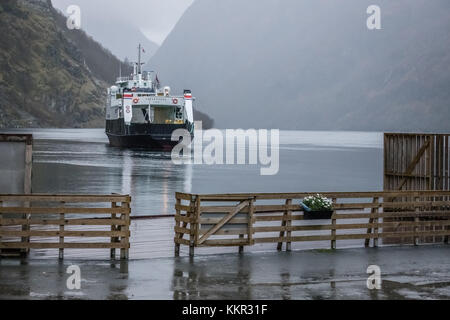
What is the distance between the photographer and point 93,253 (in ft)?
53.4

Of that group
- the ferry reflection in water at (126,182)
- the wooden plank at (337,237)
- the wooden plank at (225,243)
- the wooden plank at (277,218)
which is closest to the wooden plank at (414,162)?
the wooden plank at (337,237)

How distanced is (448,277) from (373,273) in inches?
54.4

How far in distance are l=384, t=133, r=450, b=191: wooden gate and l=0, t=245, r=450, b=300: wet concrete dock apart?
5.33 metres

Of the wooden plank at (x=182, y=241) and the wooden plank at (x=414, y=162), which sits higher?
the wooden plank at (x=414, y=162)

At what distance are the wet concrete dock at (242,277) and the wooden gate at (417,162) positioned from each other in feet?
17.5

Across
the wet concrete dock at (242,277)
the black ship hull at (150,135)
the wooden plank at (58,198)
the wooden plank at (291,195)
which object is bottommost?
the wet concrete dock at (242,277)

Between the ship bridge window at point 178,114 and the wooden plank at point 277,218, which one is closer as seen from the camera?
the wooden plank at point 277,218

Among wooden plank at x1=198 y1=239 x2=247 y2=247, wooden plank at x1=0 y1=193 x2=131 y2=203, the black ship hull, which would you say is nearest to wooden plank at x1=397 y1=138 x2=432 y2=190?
wooden plank at x1=198 y1=239 x2=247 y2=247

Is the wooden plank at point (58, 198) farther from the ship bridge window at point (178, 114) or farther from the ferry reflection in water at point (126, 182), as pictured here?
the ship bridge window at point (178, 114)

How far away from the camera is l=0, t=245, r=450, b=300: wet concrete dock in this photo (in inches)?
488

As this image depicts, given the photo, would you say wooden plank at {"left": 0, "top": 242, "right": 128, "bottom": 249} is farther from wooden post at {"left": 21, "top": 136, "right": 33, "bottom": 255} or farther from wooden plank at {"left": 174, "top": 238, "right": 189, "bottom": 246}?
wooden plank at {"left": 174, "top": 238, "right": 189, "bottom": 246}

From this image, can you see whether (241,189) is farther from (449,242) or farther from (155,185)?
(449,242)

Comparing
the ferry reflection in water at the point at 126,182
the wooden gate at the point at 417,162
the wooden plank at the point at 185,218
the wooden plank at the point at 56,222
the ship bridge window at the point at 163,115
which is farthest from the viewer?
the ship bridge window at the point at 163,115

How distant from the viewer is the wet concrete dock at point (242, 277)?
1240cm
